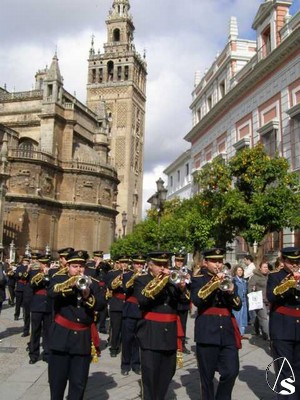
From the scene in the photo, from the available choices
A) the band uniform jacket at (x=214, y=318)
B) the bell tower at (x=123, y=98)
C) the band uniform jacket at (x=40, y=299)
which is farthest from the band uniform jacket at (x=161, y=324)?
the bell tower at (x=123, y=98)

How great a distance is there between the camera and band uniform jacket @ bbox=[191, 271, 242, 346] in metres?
5.58

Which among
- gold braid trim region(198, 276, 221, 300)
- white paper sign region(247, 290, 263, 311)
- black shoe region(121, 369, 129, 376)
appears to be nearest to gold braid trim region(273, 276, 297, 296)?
gold braid trim region(198, 276, 221, 300)

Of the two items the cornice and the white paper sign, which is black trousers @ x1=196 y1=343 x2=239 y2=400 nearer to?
the white paper sign

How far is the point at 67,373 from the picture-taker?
17.6 ft

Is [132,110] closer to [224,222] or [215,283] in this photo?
[224,222]

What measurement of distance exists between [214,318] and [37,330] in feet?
15.8

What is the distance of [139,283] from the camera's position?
621 cm

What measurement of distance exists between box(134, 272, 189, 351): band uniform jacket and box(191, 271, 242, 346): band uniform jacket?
0.24 metres

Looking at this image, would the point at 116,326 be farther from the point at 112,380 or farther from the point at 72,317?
the point at 72,317

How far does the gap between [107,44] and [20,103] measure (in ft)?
99.6

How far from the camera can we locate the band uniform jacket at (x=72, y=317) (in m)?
5.30

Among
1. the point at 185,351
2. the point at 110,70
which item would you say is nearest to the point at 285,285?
the point at 185,351

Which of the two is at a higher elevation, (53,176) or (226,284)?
(53,176)

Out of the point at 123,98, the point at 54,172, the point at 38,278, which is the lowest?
the point at 38,278
